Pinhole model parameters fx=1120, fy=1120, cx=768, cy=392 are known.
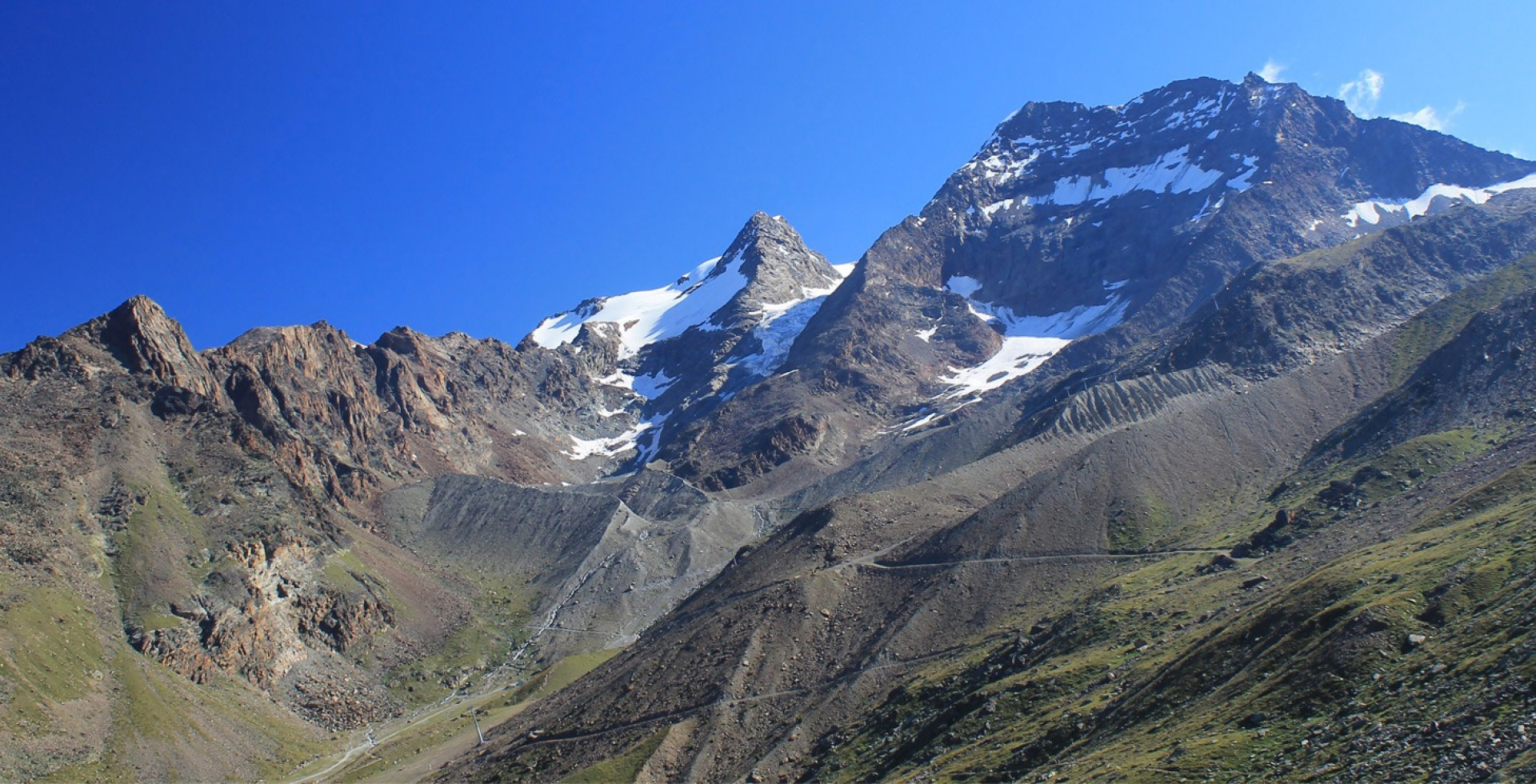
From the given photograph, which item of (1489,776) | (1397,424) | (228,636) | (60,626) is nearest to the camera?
(1489,776)

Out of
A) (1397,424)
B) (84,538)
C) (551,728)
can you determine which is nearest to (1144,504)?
(1397,424)

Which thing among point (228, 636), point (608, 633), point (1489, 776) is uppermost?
point (228, 636)

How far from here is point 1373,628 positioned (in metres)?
61.4

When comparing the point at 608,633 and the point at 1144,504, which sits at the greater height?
the point at 608,633

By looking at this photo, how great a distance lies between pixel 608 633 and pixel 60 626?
8160cm

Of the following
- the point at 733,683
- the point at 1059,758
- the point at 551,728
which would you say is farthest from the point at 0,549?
the point at 1059,758

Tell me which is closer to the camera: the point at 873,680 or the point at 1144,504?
the point at 873,680

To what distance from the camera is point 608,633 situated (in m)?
190

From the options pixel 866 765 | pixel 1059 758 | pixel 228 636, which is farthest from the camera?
pixel 228 636

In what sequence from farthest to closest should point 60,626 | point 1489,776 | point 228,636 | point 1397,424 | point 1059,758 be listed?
1. point 228,636
2. point 1397,424
3. point 60,626
4. point 1059,758
5. point 1489,776

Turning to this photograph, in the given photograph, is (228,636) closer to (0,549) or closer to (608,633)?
(0,549)

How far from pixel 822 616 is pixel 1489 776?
271 ft

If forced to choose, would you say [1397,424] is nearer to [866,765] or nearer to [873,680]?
[873,680]

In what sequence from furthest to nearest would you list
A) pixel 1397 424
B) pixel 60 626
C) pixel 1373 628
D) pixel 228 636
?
pixel 228 636 → pixel 1397 424 → pixel 60 626 → pixel 1373 628
